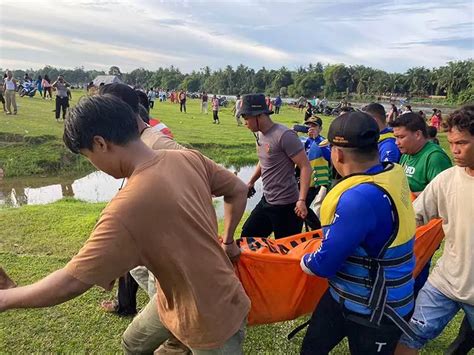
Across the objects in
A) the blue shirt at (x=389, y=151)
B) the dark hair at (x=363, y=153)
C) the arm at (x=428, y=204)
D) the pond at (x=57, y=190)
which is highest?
the dark hair at (x=363, y=153)

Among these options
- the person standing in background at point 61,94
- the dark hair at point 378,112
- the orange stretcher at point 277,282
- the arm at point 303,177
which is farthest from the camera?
the person standing in background at point 61,94

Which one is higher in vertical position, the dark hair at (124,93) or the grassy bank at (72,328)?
the dark hair at (124,93)

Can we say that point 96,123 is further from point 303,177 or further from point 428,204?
point 303,177

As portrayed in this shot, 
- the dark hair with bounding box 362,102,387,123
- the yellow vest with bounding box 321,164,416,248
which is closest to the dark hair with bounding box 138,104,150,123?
the yellow vest with bounding box 321,164,416,248

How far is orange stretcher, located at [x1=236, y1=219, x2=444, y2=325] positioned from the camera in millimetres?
3029

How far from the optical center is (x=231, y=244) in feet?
9.59

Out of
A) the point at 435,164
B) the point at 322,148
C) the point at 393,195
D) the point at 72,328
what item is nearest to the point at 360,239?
the point at 393,195

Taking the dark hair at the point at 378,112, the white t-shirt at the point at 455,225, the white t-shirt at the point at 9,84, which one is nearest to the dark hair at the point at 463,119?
the white t-shirt at the point at 455,225

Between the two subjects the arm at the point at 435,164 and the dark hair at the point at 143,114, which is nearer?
the dark hair at the point at 143,114

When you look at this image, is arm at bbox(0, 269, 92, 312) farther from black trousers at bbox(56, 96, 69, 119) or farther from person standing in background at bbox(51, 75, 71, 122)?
black trousers at bbox(56, 96, 69, 119)

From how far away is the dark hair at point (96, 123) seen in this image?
5.61ft

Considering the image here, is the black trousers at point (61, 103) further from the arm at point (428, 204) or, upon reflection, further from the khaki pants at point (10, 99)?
the arm at point (428, 204)

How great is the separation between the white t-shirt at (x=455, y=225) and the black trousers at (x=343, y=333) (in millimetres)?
731

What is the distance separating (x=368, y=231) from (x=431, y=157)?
1941 millimetres
